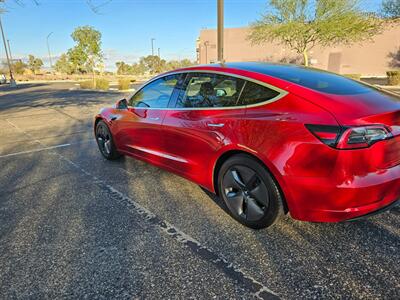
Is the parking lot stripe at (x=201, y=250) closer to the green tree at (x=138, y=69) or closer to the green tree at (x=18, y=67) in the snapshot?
the green tree at (x=138, y=69)

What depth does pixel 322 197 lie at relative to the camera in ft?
7.25

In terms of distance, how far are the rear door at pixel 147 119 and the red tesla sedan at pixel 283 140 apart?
0.09m

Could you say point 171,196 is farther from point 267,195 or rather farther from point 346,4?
point 346,4

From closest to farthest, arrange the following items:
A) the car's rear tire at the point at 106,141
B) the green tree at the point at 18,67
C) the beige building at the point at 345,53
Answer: the car's rear tire at the point at 106,141
the beige building at the point at 345,53
the green tree at the point at 18,67

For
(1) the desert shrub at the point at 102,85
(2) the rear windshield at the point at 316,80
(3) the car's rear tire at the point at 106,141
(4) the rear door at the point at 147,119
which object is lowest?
(1) the desert shrub at the point at 102,85

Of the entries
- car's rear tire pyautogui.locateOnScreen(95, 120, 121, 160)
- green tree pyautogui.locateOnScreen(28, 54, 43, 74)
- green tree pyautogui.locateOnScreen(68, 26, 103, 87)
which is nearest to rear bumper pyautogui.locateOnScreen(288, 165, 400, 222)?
car's rear tire pyautogui.locateOnScreen(95, 120, 121, 160)

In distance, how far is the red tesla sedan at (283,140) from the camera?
6.91 feet

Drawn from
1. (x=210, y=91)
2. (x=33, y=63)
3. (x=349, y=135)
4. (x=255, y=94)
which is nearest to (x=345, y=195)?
(x=349, y=135)

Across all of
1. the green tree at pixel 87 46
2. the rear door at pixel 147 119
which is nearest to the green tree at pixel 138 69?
the green tree at pixel 87 46

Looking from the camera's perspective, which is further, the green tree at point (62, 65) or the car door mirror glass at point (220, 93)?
the green tree at point (62, 65)

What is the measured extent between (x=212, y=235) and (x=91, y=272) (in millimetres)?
1043

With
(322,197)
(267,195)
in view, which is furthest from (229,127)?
(322,197)

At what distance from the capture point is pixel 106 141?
4.90m

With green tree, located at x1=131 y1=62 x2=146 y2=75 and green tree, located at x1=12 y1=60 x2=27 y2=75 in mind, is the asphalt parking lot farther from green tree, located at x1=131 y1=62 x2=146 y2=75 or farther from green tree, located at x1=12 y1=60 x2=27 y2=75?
green tree, located at x1=131 y1=62 x2=146 y2=75
